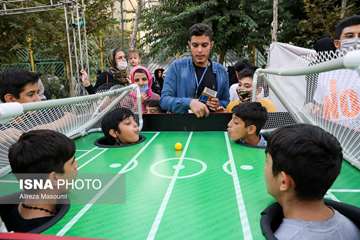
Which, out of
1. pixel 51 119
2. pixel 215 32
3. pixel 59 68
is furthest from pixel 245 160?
pixel 59 68

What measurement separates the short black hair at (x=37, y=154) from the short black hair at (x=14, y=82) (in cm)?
73

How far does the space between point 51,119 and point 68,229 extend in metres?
0.87

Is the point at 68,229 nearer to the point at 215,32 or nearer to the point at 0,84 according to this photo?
the point at 0,84

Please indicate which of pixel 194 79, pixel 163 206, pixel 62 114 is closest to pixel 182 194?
pixel 163 206

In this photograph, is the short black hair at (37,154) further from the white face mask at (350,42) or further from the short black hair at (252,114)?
the white face mask at (350,42)

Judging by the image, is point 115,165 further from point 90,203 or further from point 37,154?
point 37,154

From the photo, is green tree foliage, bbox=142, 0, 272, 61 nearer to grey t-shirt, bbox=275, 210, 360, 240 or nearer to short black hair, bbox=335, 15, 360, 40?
short black hair, bbox=335, 15, 360, 40

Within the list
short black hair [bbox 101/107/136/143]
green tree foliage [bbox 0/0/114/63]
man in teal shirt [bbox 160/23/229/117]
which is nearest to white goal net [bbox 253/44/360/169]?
man in teal shirt [bbox 160/23/229/117]

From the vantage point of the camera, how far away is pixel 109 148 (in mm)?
1802

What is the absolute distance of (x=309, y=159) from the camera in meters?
0.73

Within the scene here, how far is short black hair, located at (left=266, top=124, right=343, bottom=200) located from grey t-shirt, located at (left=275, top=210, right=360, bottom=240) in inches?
2.6

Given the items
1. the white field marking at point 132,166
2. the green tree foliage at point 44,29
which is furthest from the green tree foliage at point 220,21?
the white field marking at point 132,166

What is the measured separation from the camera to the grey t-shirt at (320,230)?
720 millimetres

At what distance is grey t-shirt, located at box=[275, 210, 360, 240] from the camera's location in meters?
0.72
